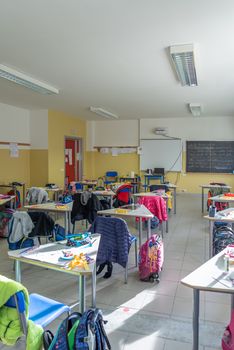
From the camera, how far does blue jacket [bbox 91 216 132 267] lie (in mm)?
3145

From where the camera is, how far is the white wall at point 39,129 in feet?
27.8

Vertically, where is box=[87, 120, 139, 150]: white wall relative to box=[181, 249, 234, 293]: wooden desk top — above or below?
above

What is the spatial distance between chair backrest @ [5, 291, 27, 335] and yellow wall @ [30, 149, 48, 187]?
23.4ft

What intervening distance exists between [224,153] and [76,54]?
7.22 metres

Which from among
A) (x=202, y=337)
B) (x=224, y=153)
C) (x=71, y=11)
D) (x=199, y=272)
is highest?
(x=71, y=11)

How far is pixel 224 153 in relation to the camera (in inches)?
385

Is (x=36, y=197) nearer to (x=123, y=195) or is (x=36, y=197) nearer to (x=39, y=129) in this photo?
(x=123, y=195)

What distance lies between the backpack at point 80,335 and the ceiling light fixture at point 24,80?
3948mm

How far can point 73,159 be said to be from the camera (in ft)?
33.7

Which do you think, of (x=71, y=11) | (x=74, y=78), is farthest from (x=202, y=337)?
(x=74, y=78)

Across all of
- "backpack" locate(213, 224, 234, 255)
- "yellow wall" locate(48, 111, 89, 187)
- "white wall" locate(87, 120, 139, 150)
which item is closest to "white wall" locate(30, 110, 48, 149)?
"yellow wall" locate(48, 111, 89, 187)

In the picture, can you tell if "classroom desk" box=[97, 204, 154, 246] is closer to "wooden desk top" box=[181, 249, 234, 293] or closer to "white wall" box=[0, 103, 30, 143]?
"wooden desk top" box=[181, 249, 234, 293]

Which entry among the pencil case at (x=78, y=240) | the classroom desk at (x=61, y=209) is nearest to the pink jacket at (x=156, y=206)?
the classroom desk at (x=61, y=209)

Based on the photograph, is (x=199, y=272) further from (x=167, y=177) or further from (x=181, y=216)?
(x=167, y=177)
